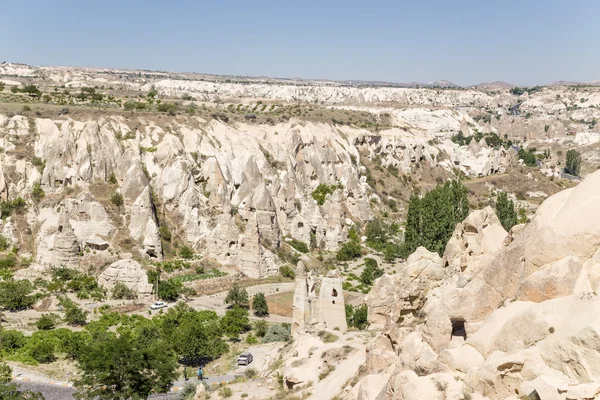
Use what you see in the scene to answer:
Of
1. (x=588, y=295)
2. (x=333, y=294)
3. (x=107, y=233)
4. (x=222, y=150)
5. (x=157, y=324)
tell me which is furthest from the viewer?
(x=222, y=150)

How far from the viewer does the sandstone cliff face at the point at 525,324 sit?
388 inches

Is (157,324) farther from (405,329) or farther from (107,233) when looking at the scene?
(405,329)

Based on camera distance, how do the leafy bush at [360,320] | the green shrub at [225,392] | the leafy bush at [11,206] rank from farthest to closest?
1. the leafy bush at [11,206]
2. the leafy bush at [360,320]
3. the green shrub at [225,392]

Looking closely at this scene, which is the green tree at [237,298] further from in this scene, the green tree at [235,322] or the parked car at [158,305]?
the parked car at [158,305]

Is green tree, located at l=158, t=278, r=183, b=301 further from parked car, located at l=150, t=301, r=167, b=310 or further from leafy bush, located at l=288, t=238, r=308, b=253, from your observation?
leafy bush, located at l=288, t=238, r=308, b=253

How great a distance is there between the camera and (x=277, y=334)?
32469 mm

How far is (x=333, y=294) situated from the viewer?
26.9 metres

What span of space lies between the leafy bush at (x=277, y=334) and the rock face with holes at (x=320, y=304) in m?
3.97

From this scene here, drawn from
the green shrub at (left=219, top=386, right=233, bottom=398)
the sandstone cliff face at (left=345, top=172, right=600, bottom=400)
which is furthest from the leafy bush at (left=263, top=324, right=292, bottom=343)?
the sandstone cliff face at (left=345, top=172, right=600, bottom=400)

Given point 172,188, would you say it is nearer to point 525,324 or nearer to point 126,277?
point 126,277

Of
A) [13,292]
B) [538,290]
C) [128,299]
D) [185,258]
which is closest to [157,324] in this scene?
[128,299]

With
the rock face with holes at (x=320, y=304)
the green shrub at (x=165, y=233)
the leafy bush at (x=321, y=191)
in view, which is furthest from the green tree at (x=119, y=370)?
the leafy bush at (x=321, y=191)

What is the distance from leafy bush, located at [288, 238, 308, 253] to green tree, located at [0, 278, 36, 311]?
898 inches

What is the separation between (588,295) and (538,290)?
1448 mm
